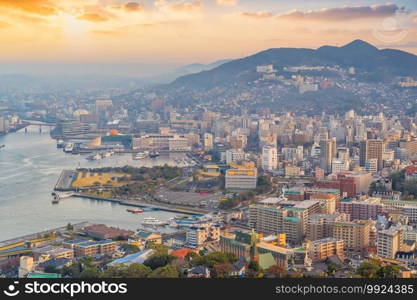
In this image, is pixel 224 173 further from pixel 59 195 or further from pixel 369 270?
pixel 369 270

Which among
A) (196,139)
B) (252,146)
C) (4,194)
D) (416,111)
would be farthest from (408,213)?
(416,111)

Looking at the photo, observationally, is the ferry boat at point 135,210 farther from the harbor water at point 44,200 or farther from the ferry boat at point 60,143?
the ferry boat at point 60,143

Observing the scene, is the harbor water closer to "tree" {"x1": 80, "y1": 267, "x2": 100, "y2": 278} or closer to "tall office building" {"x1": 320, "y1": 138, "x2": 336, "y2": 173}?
"tree" {"x1": 80, "y1": 267, "x2": 100, "y2": 278}

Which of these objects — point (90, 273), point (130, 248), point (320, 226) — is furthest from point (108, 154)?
point (90, 273)

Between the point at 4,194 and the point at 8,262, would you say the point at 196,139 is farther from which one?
the point at 8,262

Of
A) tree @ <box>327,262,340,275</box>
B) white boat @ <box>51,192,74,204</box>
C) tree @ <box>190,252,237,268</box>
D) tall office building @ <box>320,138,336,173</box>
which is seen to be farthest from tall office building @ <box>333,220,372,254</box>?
tall office building @ <box>320,138,336,173</box>
